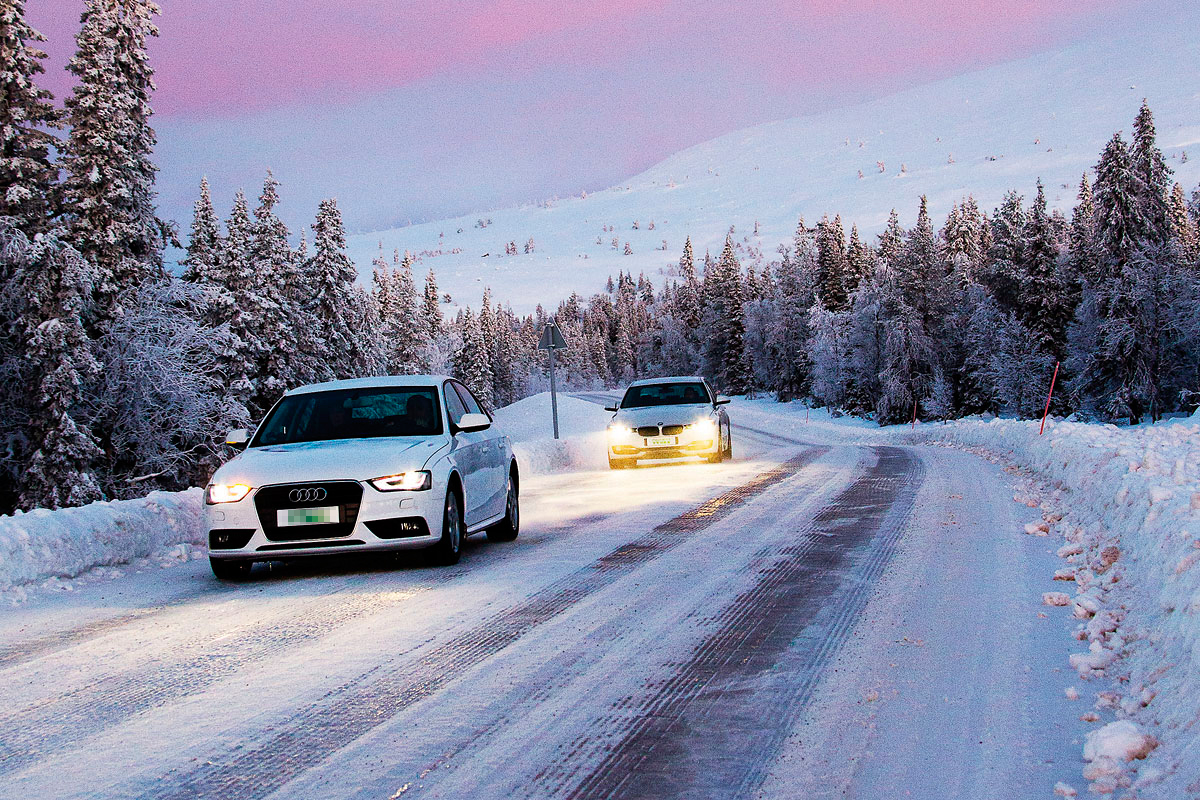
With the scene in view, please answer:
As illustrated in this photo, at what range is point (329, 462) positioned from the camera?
8.05m

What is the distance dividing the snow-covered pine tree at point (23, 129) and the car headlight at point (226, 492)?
21.3m

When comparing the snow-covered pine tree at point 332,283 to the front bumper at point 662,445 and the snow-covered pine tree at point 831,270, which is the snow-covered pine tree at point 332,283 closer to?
the front bumper at point 662,445

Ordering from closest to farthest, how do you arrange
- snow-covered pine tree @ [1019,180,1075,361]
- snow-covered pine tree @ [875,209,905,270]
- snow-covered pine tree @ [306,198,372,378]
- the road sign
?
the road sign → snow-covered pine tree @ [306,198,372,378] → snow-covered pine tree @ [1019,180,1075,361] → snow-covered pine tree @ [875,209,905,270]

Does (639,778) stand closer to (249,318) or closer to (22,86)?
(22,86)

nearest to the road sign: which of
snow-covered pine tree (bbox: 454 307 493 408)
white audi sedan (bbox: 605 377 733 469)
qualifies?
white audi sedan (bbox: 605 377 733 469)

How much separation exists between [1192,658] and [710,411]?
14502 mm

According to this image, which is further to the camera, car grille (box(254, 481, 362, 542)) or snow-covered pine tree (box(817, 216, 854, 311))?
snow-covered pine tree (box(817, 216, 854, 311))

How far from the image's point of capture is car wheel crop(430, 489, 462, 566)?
825 centimetres

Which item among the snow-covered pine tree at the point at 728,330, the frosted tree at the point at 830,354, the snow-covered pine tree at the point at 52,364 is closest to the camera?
the snow-covered pine tree at the point at 52,364

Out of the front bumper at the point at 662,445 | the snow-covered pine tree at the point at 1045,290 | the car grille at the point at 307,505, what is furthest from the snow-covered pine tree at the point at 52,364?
the snow-covered pine tree at the point at 1045,290

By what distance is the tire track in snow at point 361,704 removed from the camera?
3586mm

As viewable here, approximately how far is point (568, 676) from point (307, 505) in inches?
147

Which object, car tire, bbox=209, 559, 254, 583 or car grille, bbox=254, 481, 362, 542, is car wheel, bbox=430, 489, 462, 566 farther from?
car tire, bbox=209, 559, 254, 583

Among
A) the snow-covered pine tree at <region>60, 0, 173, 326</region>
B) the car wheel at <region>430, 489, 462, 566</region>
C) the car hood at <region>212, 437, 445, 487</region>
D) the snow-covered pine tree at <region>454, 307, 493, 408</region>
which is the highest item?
the snow-covered pine tree at <region>60, 0, 173, 326</region>
